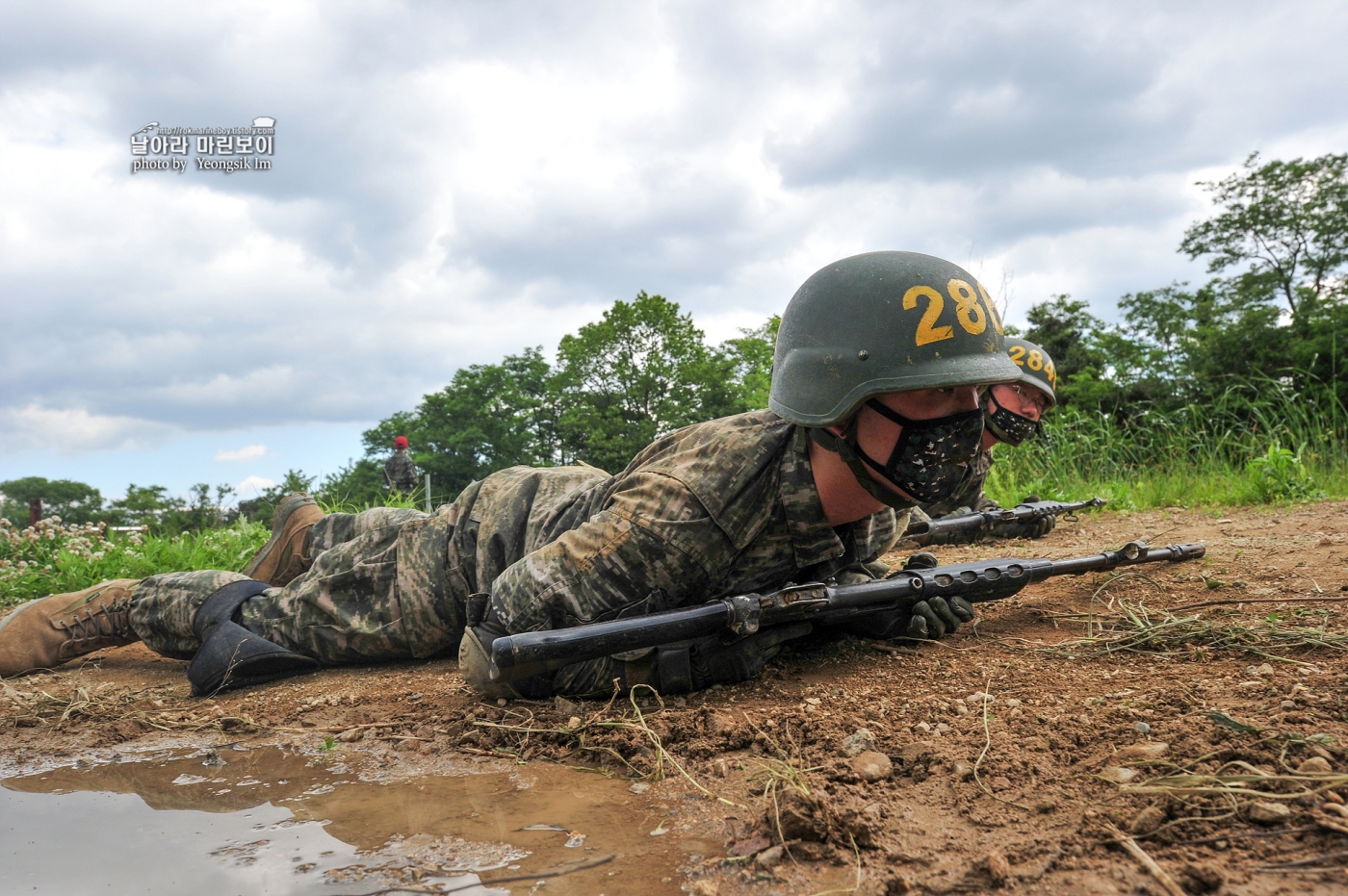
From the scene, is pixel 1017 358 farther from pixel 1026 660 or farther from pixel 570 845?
pixel 570 845

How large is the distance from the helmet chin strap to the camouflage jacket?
0.11m

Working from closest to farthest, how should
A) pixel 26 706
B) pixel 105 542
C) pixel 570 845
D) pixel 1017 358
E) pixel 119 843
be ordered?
1. pixel 570 845
2. pixel 119 843
3. pixel 26 706
4. pixel 1017 358
5. pixel 105 542

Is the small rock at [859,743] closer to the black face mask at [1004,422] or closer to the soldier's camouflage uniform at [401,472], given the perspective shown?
the black face mask at [1004,422]

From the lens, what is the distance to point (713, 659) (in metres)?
2.63

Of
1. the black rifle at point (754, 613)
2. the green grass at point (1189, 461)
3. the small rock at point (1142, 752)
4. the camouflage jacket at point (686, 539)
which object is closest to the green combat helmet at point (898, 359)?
the camouflage jacket at point (686, 539)

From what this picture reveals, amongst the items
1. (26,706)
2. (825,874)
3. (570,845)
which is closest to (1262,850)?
(825,874)

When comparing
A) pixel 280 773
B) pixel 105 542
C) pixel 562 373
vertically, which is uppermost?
pixel 562 373

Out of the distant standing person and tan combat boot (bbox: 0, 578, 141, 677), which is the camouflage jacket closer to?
tan combat boot (bbox: 0, 578, 141, 677)

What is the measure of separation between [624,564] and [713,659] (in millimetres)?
433

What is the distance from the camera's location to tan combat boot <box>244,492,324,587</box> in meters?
4.15

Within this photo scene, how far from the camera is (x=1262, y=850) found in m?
1.29

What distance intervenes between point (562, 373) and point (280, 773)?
1107 inches

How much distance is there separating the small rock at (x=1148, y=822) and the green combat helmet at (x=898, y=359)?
3.61ft

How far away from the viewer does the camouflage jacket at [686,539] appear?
97.5 inches
